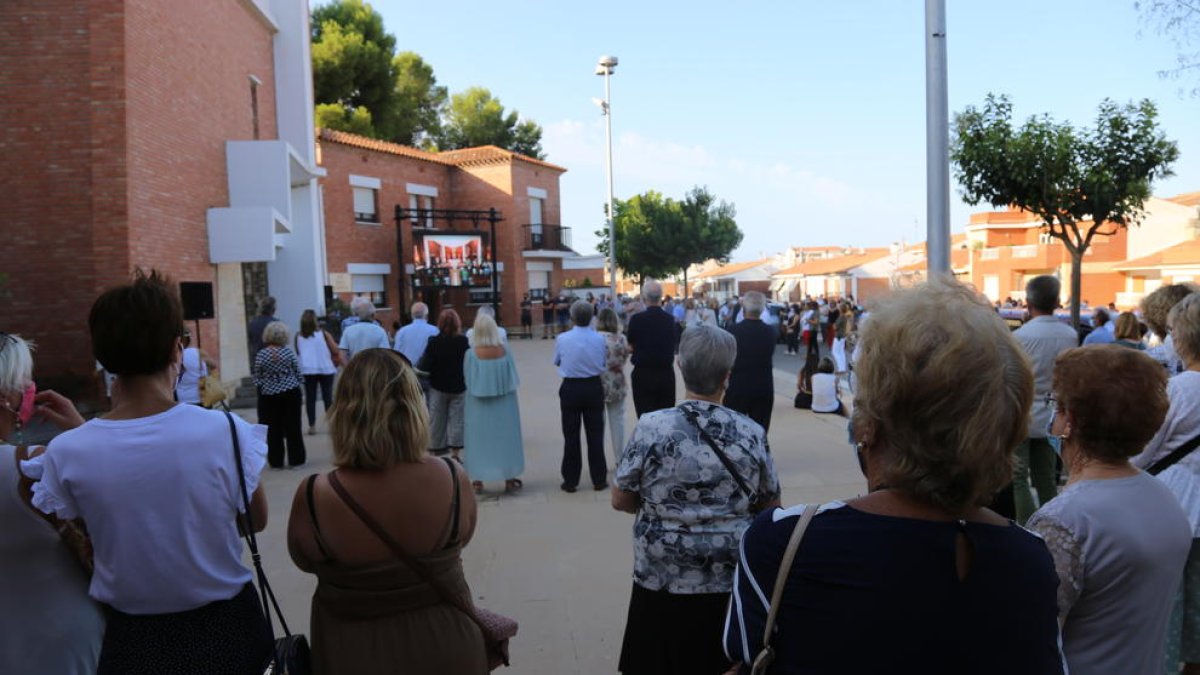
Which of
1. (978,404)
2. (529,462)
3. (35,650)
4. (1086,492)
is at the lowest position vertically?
(529,462)

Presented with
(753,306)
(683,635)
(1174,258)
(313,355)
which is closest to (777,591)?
(683,635)

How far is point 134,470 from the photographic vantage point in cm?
215

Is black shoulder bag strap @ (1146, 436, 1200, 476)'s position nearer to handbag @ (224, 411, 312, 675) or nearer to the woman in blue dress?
handbag @ (224, 411, 312, 675)

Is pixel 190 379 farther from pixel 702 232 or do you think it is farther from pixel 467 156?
pixel 702 232

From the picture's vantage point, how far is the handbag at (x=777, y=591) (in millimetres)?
1411

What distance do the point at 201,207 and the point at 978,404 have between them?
14285 millimetres

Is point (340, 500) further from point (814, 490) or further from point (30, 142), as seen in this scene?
point (30, 142)

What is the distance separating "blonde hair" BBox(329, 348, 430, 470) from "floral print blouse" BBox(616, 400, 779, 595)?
862mm

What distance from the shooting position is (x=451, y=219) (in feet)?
105

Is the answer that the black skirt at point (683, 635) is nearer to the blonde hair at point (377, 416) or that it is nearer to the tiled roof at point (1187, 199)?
the blonde hair at point (377, 416)

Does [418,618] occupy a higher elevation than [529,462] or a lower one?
higher

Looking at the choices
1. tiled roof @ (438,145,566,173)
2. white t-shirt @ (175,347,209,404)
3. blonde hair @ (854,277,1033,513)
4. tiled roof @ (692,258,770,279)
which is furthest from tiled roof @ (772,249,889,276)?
blonde hair @ (854,277,1033,513)

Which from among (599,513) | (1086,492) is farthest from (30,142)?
(1086,492)

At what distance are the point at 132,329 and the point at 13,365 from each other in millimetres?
433
